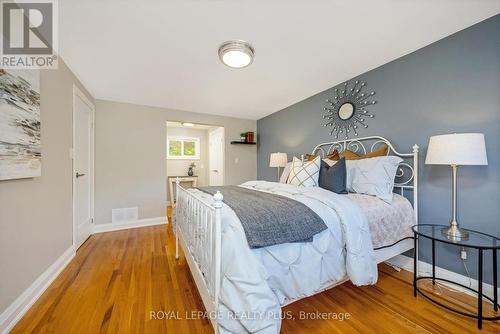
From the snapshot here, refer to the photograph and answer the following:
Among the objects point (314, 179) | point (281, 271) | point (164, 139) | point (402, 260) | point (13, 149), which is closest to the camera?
point (281, 271)

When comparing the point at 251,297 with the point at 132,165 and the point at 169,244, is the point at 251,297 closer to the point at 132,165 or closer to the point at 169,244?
the point at 169,244

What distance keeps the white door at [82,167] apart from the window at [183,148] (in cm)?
242

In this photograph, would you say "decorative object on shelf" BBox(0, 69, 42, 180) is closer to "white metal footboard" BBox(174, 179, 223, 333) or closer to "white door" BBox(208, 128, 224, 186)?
A: "white metal footboard" BBox(174, 179, 223, 333)

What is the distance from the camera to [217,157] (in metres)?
4.92

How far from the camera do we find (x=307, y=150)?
347cm

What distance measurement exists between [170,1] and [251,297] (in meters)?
1.98

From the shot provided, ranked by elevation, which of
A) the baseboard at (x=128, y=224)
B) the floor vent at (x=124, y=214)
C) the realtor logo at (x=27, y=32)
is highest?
the realtor logo at (x=27, y=32)

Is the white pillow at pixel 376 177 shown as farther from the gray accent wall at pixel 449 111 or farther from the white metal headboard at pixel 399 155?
the gray accent wall at pixel 449 111

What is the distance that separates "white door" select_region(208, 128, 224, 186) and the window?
80 centimetres

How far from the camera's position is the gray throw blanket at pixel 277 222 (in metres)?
1.15

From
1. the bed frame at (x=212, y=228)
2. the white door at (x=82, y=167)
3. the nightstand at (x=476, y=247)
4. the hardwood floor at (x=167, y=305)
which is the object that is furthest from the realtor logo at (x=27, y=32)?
the nightstand at (x=476, y=247)

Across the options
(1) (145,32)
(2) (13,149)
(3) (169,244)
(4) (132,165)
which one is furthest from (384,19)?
(4) (132,165)

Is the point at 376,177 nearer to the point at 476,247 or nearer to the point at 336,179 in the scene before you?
the point at 336,179

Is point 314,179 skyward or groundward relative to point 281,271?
skyward
